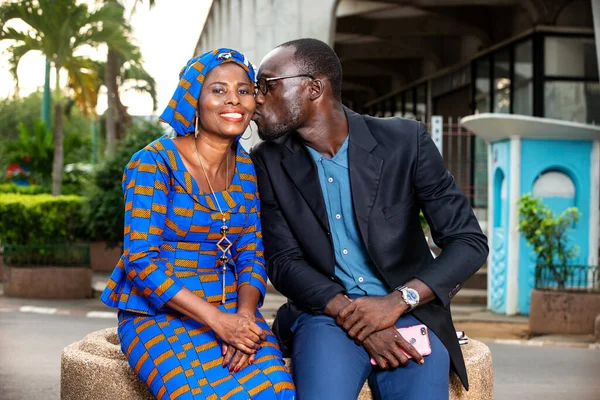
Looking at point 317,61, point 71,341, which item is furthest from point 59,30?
point 317,61

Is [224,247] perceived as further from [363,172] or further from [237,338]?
[363,172]

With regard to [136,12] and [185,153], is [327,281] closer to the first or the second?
[185,153]

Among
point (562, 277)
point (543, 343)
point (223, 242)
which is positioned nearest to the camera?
point (223, 242)

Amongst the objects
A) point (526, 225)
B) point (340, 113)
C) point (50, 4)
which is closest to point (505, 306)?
point (526, 225)

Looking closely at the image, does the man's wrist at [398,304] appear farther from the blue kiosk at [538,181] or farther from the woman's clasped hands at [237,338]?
the blue kiosk at [538,181]

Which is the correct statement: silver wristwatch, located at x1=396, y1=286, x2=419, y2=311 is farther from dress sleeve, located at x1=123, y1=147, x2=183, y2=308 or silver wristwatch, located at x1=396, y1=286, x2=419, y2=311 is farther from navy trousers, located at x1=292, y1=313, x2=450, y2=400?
dress sleeve, located at x1=123, y1=147, x2=183, y2=308

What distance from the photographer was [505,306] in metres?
13.4

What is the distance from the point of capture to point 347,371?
10.6 ft

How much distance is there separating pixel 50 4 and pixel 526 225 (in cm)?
1785

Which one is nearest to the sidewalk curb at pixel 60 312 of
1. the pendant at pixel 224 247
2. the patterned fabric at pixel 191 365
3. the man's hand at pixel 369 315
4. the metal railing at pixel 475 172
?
the pendant at pixel 224 247

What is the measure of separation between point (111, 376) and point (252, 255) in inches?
28.3

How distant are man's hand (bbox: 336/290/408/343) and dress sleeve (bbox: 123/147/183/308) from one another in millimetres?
637

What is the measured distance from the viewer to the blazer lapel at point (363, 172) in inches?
142

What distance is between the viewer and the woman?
10.4ft
